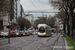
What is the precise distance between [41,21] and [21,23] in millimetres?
13779

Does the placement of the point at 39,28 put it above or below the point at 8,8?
below

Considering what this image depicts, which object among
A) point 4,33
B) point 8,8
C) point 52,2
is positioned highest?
point 52,2

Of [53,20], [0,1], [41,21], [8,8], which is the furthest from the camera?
[53,20]

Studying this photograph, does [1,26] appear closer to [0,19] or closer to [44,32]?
[0,19]

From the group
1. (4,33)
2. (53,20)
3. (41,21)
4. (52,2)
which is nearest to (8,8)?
(4,33)

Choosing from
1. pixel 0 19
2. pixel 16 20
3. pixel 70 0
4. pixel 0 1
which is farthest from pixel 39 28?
pixel 16 20

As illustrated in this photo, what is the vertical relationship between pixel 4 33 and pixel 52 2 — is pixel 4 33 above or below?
below

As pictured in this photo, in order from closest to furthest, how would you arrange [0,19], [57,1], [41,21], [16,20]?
[57,1] → [0,19] → [16,20] → [41,21]

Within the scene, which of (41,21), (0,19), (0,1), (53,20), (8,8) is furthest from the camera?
(53,20)

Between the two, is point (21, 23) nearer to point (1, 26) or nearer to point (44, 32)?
point (1, 26)

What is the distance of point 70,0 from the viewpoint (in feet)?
107

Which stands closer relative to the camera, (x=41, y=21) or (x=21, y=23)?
(x=21, y=23)

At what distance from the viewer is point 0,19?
67.1 m

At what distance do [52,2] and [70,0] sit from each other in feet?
25.9
